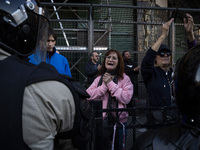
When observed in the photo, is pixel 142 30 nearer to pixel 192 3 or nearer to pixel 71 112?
pixel 71 112

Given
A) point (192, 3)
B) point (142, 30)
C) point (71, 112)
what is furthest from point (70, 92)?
point (192, 3)

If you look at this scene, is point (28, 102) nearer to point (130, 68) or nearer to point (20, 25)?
point (20, 25)

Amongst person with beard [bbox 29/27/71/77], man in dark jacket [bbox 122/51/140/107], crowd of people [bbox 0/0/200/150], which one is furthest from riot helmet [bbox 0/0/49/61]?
man in dark jacket [bbox 122/51/140/107]

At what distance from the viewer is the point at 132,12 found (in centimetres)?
459

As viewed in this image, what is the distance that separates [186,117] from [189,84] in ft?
0.55

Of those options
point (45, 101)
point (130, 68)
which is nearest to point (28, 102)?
point (45, 101)

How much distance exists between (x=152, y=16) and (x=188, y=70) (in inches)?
165

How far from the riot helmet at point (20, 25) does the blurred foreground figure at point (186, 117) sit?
86 centimetres

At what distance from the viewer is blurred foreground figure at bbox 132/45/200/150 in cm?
76

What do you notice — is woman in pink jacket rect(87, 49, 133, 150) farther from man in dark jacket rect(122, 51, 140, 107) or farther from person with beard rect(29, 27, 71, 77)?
man in dark jacket rect(122, 51, 140, 107)

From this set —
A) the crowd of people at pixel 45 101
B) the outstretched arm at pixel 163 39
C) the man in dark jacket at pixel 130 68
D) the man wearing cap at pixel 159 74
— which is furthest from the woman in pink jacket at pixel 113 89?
the man in dark jacket at pixel 130 68

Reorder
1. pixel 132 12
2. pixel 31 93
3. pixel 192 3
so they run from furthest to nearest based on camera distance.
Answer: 1. pixel 192 3
2. pixel 132 12
3. pixel 31 93

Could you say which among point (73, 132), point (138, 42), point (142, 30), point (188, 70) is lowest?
point (73, 132)

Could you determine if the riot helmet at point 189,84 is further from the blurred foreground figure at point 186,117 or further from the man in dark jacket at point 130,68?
the man in dark jacket at point 130,68
